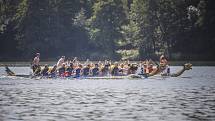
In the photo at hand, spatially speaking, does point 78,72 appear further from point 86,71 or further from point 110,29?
point 110,29

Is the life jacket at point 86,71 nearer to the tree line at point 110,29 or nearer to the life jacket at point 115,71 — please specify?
the life jacket at point 115,71

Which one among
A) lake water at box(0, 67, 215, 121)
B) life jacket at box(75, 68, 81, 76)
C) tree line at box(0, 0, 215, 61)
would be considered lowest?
lake water at box(0, 67, 215, 121)

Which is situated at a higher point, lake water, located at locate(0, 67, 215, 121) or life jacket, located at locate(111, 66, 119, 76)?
life jacket, located at locate(111, 66, 119, 76)

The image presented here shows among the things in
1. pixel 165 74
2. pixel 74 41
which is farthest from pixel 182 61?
pixel 165 74

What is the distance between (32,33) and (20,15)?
13.8ft

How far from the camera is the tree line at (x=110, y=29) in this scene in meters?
91.0

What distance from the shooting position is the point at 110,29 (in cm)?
9481

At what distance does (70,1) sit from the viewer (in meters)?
101

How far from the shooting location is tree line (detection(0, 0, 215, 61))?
9100 centimetres

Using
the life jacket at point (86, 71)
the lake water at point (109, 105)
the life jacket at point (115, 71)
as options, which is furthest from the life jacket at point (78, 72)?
the lake water at point (109, 105)

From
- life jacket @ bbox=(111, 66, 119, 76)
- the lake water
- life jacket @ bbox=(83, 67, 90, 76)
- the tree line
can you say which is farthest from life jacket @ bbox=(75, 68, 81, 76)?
the tree line

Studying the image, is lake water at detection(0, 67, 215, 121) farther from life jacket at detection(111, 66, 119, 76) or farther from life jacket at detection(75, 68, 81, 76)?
life jacket at detection(75, 68, 81, 76)

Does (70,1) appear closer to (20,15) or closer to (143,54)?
(20,15)

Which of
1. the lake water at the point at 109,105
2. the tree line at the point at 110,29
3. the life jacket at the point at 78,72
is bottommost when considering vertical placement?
the lake water at the point at 109,105
